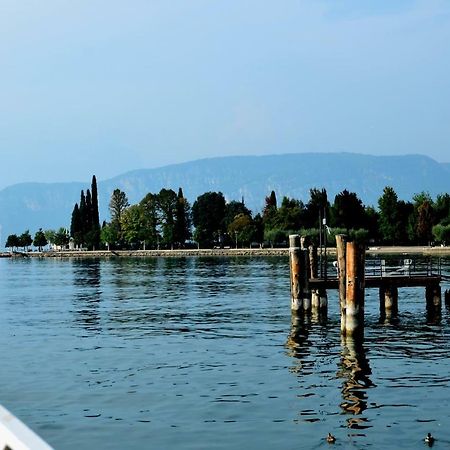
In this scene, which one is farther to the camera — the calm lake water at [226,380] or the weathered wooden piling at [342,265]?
the weathered wooden piling at [342,265]

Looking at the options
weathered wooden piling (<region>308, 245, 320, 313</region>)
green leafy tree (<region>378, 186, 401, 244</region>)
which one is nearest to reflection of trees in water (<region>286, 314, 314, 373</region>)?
weathered wooden piling (<region>308, 245, 320, 313</region>)

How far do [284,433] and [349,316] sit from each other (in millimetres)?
15634

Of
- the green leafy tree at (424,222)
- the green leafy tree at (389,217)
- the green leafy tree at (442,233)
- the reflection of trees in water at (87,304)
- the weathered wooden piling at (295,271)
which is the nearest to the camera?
the weathered wooden piling at (295,271)

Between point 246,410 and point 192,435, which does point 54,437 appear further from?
Answer: point 246,410

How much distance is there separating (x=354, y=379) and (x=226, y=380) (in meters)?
4.11

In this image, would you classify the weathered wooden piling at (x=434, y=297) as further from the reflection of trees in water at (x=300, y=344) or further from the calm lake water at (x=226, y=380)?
the reflection of trees in water at (x=300, y=344)

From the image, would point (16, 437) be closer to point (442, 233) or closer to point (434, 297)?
point (434, 297)

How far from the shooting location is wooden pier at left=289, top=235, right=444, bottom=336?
1405 inches

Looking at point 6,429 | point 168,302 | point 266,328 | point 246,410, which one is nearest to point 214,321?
point 266,328

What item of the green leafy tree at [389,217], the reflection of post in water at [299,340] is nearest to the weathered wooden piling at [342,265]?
the reflection of post in water at [299,340]

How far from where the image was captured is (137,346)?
123 feet

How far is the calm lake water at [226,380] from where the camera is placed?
21562 mm

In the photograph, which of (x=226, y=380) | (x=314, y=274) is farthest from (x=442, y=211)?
(x=226, y=380)

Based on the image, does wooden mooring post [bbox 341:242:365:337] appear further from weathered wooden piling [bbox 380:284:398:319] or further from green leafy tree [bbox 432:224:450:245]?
green leafy tree [bbox 432:224:450:245]
